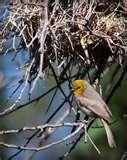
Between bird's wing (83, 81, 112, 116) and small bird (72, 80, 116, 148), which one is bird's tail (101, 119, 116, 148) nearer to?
small bird (72, 80, 116, 148)

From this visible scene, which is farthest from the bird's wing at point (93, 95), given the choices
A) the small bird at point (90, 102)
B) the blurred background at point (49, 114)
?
the blurred background at point (49, 114)

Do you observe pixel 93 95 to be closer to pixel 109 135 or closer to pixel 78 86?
pixel 78 86

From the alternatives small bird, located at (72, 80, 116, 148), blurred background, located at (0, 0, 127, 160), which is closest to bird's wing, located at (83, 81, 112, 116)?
small bird, located at (72, 80, 116, 148)

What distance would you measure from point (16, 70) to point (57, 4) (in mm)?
418

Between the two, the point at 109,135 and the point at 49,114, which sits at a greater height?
the point at 109,135

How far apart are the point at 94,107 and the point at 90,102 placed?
0.23ft

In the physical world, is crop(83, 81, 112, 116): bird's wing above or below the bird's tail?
above

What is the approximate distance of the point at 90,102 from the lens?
15.4 ft

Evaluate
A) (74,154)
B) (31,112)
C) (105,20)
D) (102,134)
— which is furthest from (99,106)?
(31,112)

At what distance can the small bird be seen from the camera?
180 inches

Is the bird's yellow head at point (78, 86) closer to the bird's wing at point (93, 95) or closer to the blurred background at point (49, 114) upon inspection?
the bird's wing at point (93, 95)

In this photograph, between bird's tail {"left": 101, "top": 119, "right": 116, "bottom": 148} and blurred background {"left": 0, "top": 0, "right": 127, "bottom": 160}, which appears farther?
bird's tail {"left": 101, "top": 119, "right": 116, "bottom": 148}

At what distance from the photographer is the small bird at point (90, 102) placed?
15.0 ft

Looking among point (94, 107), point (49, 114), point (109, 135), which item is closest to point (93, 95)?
point (94, 107)
